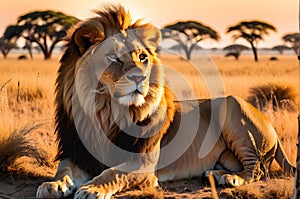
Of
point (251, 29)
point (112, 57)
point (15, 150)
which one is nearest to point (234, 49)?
point (251, 29)

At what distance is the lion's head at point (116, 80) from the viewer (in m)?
4.08

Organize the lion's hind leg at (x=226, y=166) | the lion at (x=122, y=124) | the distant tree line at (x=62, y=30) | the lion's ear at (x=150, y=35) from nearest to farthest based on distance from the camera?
the lion at (x=122, y=124)
the lion's ear at (x=150, y=35)
the lion's hind leg at (x=226, y=166)
the distant tree line at (x=62, y=30)

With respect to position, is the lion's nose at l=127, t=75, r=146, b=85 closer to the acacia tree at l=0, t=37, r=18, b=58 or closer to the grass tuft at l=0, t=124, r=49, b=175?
the grass tuft at l=0, t=124, r=49, b=175

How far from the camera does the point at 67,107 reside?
4.47m

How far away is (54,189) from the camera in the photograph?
3.98m

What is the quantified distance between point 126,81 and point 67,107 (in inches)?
28.4

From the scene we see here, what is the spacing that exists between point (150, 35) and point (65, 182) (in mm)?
1327

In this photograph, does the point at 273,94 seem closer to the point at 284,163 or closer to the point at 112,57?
the point at 284,163

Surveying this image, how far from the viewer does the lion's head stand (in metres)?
4.08

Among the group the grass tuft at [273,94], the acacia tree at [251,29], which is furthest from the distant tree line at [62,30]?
the grass tuft at [273,94]

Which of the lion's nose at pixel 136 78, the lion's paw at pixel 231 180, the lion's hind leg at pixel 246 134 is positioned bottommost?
the lion's paw at pixel 231 180

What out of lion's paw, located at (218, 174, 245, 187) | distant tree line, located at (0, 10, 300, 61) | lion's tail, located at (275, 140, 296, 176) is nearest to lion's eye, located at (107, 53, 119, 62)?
lion's paw, located at (218, 174, 245, 187)

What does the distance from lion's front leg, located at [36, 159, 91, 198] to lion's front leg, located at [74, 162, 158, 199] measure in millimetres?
147

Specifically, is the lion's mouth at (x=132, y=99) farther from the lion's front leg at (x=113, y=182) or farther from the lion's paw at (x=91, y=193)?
the lion's paw at (x=91, y=193)
